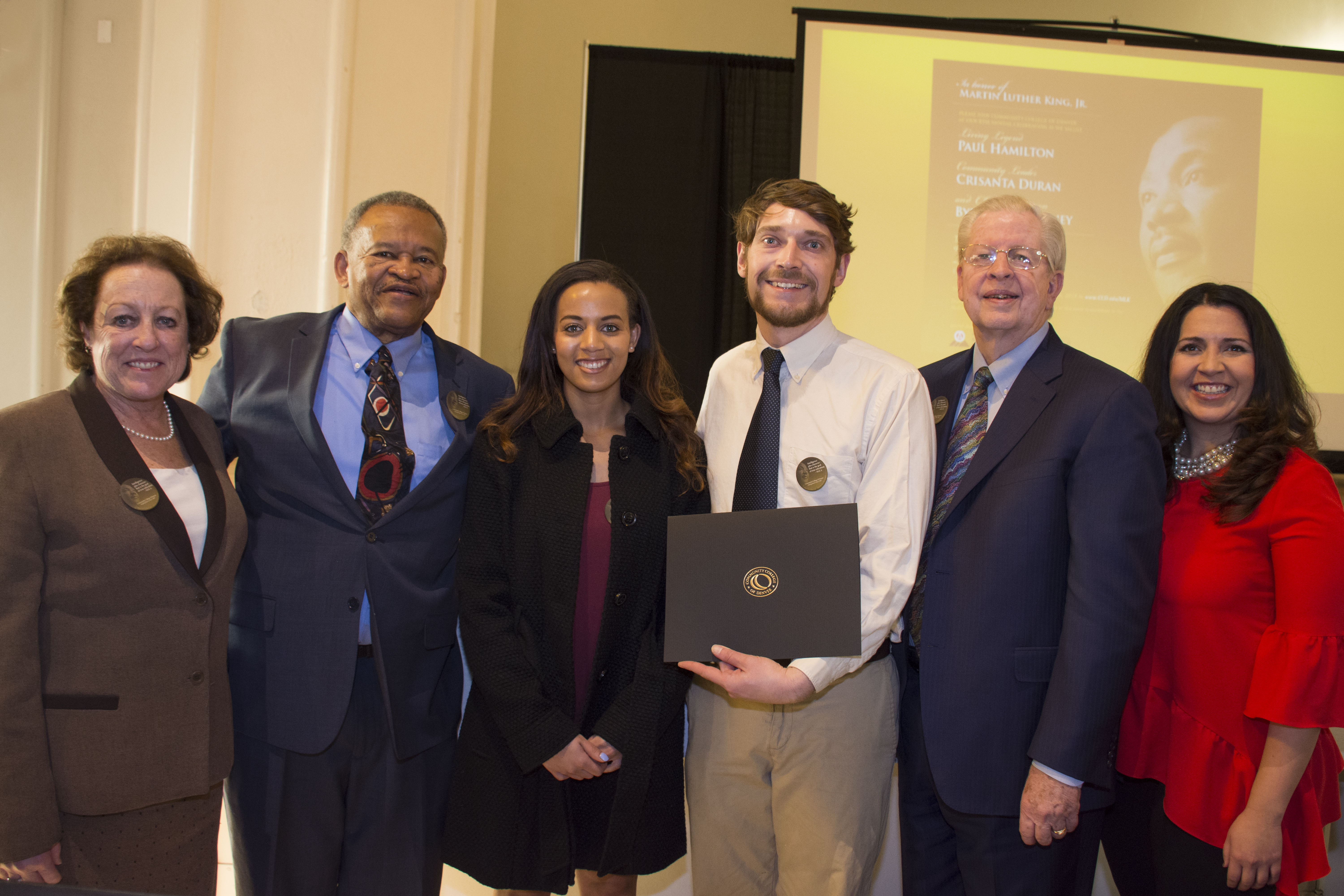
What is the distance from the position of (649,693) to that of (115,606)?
1118 mm

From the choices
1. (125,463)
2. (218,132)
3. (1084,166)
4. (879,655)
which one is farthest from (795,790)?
(1084,166)

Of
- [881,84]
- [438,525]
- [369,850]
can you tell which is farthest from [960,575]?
[881,84]

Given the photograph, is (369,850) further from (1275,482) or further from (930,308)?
(930,308)

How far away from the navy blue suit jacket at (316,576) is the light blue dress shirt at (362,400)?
53 millimetres

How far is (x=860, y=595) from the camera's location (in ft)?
6.24

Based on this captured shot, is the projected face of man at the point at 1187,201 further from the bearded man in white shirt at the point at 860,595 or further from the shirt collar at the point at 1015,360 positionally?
the bearded man in white shirt at the point at 860,595

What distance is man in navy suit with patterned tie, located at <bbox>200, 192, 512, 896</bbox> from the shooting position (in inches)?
82.4

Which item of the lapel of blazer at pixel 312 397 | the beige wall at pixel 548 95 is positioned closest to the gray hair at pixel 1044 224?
the lapel of blazer at pixel 312 397

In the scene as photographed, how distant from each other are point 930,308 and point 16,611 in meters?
4.04

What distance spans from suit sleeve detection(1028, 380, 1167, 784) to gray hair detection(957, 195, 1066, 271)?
42cm

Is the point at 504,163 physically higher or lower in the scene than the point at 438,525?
higher

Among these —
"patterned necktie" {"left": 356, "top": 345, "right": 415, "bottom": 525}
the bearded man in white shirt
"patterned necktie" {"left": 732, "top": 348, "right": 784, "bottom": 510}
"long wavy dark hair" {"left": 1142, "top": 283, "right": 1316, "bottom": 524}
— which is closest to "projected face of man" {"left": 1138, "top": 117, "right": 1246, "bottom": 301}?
"long wavy dark hair" {"left": 1142, "top": 283, "right": 1316, "bottom": 524}

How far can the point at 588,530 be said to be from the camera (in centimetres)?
210

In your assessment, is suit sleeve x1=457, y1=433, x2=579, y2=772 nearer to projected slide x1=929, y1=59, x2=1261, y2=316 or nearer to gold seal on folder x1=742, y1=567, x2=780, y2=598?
gold seal on folder x1=742, y1=567, x2=780, y2=598
